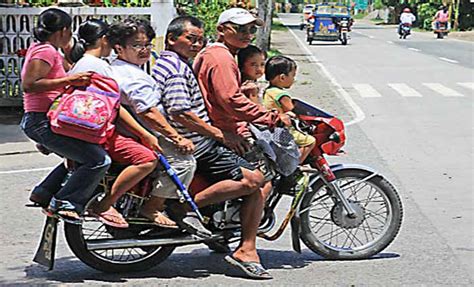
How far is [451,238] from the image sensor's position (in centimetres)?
680

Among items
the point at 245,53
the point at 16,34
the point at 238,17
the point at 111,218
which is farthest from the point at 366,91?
the point at 111,218

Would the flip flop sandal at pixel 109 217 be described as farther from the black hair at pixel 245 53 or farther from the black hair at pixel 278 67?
the black hair at pixel 278 67

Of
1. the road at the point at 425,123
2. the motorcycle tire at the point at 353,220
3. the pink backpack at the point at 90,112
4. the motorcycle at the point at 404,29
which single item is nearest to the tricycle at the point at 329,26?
the motorcycle at the point at 404,29

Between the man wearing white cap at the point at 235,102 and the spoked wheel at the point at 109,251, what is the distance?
512 millimetres

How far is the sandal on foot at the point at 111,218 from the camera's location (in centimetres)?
530

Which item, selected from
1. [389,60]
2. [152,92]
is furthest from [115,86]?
[389,60]

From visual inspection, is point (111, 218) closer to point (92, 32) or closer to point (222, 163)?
point (222, 163)

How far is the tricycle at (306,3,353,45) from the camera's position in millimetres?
38031

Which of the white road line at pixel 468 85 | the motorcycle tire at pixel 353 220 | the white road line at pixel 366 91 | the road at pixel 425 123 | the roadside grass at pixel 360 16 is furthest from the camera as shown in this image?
the roadside grass at pixel 360 16

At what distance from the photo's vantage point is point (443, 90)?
1823 centimetres

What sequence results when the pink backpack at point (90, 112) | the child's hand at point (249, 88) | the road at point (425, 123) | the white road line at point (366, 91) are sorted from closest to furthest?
1. the pink backpack at point (90, 112)
2. the child's hand at point (249, 88)
3. the road at point (425, 123)
4. the white road line at point (366, 91)

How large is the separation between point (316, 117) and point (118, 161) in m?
1.39

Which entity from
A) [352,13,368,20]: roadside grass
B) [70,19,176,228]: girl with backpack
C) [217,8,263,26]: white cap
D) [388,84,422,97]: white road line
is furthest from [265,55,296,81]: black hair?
[352,13,368,20]: roadside grass

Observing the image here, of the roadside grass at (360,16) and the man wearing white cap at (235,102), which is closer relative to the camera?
the man wearing white cap at (235,102)
